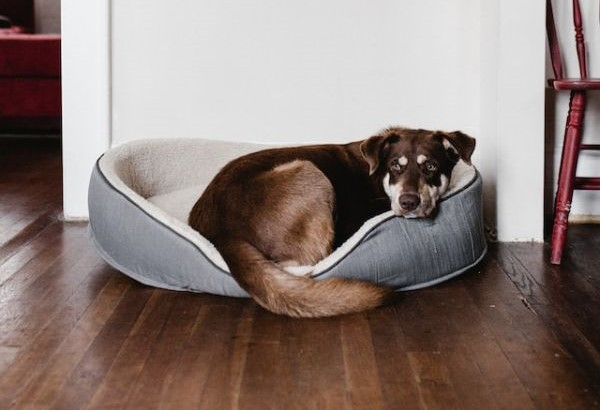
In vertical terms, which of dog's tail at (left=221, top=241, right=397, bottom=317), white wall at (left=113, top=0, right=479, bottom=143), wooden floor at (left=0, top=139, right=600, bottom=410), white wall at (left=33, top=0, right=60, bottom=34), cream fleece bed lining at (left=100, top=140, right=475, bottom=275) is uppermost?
white wall at (left=33, top=0, right=60, bottom=34)

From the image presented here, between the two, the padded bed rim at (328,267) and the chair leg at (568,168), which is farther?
the chair leg at (568,168)

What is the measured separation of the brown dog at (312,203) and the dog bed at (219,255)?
0.07m

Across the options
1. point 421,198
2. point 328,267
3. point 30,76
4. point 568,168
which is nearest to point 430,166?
point 421,198

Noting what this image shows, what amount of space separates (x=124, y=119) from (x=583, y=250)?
1.96 m

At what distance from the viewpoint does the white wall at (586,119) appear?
12.3 feet

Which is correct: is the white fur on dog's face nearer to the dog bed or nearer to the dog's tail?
the dog bed

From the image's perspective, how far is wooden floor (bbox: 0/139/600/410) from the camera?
184cm

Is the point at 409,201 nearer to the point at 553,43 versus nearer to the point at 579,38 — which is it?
the point at 553,43

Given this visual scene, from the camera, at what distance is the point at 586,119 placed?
3834 mm

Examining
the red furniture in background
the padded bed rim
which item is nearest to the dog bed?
the padded bed rim

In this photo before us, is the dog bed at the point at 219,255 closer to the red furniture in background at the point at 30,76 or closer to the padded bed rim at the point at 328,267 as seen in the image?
the padded bed rim at the point at 328,267

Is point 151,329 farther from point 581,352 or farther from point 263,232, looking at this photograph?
point 581,352

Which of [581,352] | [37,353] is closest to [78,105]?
[37,353]

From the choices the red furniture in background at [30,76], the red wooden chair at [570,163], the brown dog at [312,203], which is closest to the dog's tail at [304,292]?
the brown dog at [312,203]
